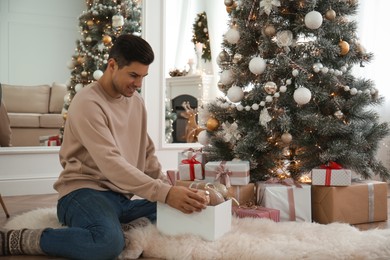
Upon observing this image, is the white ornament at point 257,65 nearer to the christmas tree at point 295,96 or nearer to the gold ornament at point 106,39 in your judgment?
the christmas tree at point 295,96

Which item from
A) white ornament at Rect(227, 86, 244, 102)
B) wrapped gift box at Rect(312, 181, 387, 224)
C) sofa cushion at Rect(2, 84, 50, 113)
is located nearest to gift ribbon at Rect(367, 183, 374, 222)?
wrapped gift box at Rect(312, 181, 387, 224)

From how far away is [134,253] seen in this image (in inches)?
72.0

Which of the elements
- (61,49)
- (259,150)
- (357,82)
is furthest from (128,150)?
(61,49)

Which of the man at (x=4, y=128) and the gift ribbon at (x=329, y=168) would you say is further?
the man at (x=4, y=128)

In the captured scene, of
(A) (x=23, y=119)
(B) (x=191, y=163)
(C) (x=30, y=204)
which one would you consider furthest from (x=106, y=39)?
(B) (x=191, y=163)

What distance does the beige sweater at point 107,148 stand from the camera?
5.74ft

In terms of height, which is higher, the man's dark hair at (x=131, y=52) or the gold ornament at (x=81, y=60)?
the gold ornament at (x=81, y=60)

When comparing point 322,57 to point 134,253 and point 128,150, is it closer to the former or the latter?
point 128,150

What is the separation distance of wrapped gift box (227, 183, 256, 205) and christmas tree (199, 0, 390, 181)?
0.15 metres

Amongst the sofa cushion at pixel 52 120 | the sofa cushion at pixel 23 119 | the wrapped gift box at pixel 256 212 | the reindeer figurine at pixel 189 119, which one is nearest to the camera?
the wrapped gift box at pixel 256 212

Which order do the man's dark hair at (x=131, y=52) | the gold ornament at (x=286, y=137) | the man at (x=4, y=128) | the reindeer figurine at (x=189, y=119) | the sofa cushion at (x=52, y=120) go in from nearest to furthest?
the man's dark hair at (x=131, y=52), the gold ornament at (x=286, y=137), the man at (x=4, y=128), the sofa cushion at (x=52, y=120), the reindeer figurine at (x=189, y=119)

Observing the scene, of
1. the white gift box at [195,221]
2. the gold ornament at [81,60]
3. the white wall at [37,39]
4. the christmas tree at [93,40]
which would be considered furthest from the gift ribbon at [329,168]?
the white wall at [37,39]

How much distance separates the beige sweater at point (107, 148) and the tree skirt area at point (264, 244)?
197mm

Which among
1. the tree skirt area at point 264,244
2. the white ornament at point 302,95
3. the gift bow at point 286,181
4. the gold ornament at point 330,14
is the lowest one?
the tree skirt area at point 264,244
